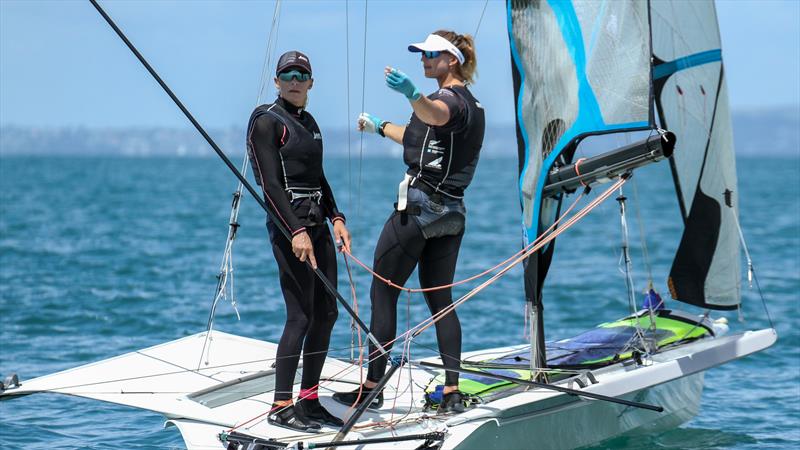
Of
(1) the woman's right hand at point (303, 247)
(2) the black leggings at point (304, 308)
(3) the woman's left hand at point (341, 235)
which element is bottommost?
(2) the black leggings at point (304, 308)

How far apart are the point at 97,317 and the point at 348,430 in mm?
7523

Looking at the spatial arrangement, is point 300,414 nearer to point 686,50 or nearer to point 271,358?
point 271,358

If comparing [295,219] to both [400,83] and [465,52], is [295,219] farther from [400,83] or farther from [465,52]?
[465,52]

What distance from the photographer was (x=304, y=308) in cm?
489

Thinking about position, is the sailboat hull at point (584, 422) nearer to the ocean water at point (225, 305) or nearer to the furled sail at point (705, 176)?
the ocean water at point (225, 305)

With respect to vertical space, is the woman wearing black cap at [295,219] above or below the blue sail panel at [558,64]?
below

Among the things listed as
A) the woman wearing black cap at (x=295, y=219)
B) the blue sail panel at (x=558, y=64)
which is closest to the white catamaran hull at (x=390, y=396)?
the woman wearing black cap at (x=295, y=219)

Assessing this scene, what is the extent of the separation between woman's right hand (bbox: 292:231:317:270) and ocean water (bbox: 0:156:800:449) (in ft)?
1.70

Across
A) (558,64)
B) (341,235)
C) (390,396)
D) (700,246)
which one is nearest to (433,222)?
(341,235)

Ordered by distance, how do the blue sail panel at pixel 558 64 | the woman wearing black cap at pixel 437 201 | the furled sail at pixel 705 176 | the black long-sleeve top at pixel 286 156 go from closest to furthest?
the black long-sleeve top at pixel 286 156
the woman wearing black cap at pixel 437 201
the blue sail panel at pixel 558 64
the furled sail at pixel 705 176

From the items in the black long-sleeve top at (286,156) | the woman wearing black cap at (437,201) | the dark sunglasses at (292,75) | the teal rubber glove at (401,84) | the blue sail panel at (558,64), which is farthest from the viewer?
the blue sail panel at (558,64)

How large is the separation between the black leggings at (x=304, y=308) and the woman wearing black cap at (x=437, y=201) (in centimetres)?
26

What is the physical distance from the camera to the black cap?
481 centimetres

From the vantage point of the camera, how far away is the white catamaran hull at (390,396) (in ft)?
16.1
